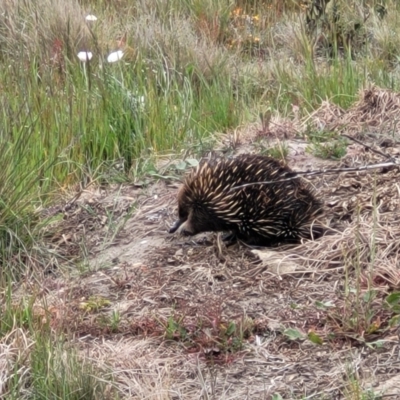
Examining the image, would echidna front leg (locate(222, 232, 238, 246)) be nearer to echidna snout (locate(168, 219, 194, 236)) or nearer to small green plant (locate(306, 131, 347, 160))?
echidna snout (locate(168, 219, 194, 236))

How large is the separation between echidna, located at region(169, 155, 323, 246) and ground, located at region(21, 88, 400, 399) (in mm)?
102

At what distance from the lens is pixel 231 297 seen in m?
4.57

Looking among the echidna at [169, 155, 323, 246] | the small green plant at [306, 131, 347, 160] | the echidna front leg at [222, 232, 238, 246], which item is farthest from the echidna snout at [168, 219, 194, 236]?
the small green plant at [306, 131, 347, 160]

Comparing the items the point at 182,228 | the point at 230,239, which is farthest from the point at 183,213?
the point at 230,239

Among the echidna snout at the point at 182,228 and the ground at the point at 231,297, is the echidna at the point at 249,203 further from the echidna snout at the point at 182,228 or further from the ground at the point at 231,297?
the ground at the point at 231,297

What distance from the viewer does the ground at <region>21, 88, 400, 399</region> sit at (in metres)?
3.85

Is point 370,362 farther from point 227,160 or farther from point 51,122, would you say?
point 51,122

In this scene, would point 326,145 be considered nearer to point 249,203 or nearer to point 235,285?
point 249,203

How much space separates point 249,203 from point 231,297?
766 millimetres

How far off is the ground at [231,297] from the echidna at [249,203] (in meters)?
0.10

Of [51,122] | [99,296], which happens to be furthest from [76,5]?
[99,296]

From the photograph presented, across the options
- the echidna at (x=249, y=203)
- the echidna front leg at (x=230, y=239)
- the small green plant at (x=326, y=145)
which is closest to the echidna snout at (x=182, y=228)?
the echidna at (x=249, y=203)

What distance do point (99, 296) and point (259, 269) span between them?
0.76 meters

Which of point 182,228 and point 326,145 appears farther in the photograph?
point 326,145
